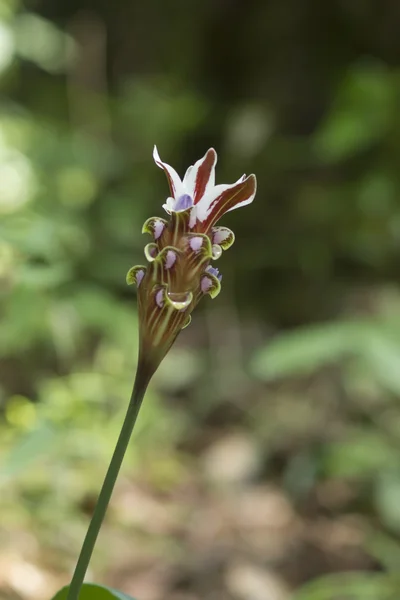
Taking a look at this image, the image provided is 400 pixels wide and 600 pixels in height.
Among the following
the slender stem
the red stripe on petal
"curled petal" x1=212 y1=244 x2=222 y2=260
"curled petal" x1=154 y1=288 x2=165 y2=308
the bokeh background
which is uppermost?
the bokeh background

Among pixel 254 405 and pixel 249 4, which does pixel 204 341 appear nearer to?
pixel 254 405

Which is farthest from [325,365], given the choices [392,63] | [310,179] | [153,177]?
[392,63]

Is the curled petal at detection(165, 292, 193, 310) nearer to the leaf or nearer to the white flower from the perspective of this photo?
the white flower

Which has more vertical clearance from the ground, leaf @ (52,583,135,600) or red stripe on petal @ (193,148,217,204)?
red stripe on petal @ (193,148,217,204)

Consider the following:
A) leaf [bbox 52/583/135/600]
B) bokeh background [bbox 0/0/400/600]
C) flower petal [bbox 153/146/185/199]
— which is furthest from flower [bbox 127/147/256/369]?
bokeh background [bbox 0/0/400/600]

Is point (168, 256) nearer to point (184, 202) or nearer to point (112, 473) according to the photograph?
point (184, 202)

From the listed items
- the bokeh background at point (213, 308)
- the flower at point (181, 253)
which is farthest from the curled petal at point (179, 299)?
the bokeh background at point (213, 308)

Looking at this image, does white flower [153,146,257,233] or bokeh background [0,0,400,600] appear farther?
bokeh background [0,0,400,600]

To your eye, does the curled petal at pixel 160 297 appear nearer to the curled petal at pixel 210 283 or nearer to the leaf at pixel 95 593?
the curled petal at pixel 210 283
